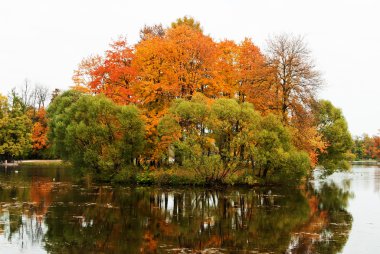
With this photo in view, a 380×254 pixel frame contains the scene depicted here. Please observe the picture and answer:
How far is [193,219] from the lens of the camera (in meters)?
22.5

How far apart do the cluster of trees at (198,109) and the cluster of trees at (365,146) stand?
311ft

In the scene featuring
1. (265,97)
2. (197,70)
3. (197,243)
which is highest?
(197,70)

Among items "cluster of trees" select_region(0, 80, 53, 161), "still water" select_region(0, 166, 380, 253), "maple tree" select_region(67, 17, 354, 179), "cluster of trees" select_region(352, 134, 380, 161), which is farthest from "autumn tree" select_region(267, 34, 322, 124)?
"cluster of trees" select_region(352, 134, 380, 161)

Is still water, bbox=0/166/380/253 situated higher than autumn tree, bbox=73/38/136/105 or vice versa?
autumn tree, bbox=73/38/136/105

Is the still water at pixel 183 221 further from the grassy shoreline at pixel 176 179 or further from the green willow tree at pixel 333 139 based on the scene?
the green willow tree at pixel 333 139

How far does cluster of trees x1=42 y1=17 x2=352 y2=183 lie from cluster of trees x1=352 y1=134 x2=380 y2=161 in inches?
3737

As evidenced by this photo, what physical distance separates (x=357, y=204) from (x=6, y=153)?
67367mm

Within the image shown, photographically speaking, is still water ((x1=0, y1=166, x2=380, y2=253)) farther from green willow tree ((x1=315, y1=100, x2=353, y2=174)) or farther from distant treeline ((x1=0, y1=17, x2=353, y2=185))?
green willow tree ((x1=315, y1=100, x2=353, y2=174))

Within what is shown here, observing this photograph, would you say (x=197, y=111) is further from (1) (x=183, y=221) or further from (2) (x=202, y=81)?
(1) (x=183, y=221)

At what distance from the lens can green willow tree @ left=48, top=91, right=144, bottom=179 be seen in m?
40.2

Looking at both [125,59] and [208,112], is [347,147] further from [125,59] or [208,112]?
[125,59]

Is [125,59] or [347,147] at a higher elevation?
[125,59]

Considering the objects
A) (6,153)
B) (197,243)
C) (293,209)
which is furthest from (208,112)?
(6,153)

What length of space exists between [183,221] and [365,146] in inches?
4968
